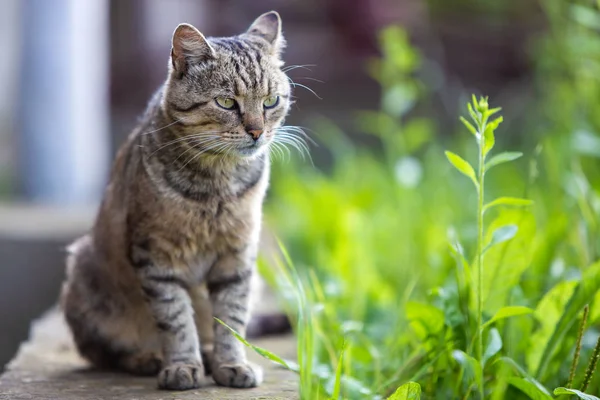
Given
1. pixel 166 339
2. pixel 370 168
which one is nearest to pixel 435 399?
pixel 166 339

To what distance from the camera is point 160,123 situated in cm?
218

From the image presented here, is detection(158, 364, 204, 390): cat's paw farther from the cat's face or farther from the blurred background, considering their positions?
the blurred background

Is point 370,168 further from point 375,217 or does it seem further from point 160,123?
point 160,123

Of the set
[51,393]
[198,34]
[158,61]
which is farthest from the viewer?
[158,61]

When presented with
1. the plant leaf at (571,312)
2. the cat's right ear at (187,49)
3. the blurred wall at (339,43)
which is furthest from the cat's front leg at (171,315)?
the blurred wall at (339,43)

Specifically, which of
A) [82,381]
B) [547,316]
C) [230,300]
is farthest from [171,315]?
[547,316]

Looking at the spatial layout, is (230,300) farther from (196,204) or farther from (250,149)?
(250,149)

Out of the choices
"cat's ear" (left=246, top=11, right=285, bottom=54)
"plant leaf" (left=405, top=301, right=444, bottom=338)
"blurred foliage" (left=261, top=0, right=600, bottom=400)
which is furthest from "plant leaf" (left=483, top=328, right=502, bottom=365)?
"cat's ear" (left=246, top=11, right=285, bottom=54)

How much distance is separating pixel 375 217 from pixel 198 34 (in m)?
1.96

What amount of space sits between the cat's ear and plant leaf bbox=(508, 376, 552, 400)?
44.2 inches

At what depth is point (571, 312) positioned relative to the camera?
207cm

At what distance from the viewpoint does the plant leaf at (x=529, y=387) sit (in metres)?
1.79

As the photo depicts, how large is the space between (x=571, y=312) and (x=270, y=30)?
1151 millimetres

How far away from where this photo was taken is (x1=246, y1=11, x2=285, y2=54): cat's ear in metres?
2.31
